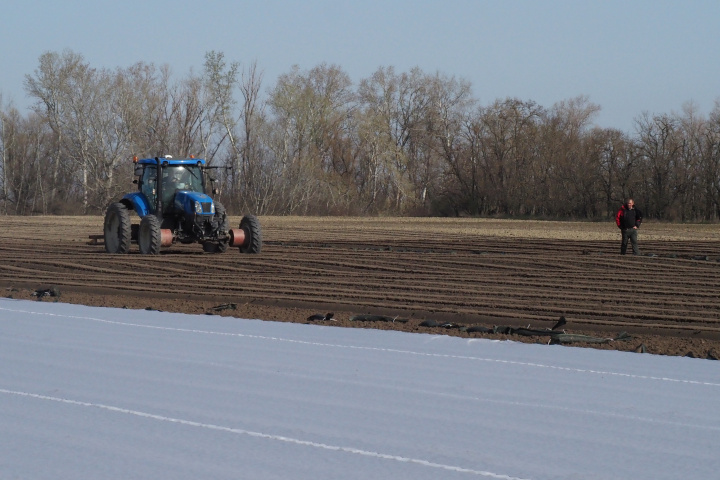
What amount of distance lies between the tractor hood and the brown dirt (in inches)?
37.8

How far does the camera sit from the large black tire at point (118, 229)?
58.8 feet

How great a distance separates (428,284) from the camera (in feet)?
44.5

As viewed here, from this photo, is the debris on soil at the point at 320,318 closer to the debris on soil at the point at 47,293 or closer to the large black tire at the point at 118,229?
the debris on soil at the point at 47,293

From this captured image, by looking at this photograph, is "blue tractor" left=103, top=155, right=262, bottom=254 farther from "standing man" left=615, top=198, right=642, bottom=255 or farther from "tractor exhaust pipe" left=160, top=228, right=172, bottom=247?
"standing man" left=615, top=198, right=642, bottom=255

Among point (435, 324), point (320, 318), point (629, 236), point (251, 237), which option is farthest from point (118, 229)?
point (629, 236)

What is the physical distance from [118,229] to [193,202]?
2164 millimetres

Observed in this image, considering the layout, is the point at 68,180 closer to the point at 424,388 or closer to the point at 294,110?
the point at 294,110

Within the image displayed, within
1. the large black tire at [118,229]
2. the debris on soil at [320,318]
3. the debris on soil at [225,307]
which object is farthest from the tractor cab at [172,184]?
the debris on soil at [320,318]

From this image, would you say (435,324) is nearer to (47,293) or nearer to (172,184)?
(47,293)

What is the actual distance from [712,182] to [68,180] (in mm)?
39423

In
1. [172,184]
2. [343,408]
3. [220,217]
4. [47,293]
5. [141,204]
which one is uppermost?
[172,184]

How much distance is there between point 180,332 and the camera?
9297mm

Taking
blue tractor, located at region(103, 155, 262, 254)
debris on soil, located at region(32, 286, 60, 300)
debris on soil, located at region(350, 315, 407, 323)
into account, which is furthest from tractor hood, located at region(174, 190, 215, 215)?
debris on soil, located at region(350, 315, 407, 323)

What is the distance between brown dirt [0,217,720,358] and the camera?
33.1 feet
